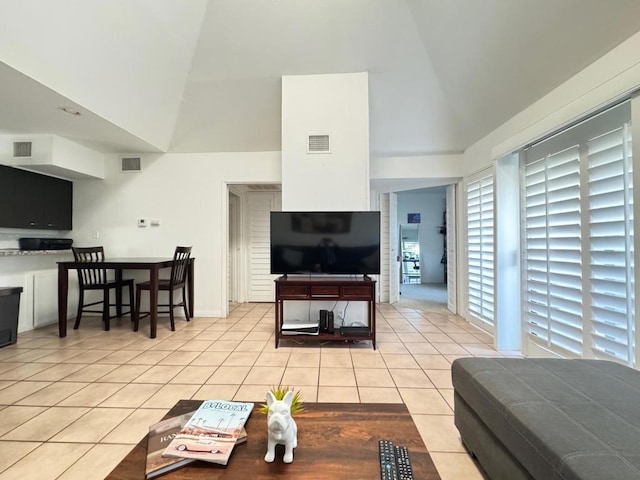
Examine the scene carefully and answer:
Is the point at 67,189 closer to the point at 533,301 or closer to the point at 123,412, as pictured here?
the point at 123,412

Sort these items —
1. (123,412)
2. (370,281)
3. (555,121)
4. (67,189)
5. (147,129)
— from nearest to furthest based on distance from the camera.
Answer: (123,412) < (555,121) < (370,281) < (147,129) < (67,189)

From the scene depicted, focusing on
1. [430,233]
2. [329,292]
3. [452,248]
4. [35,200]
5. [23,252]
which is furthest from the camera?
[430,233]

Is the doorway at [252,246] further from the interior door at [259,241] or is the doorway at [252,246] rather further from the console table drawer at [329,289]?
the console table drawer at [329,289]

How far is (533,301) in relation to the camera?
2.64 metres

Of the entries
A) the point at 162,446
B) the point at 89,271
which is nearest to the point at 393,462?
the point at 162,446

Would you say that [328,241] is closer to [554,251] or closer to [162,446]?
[554,251]

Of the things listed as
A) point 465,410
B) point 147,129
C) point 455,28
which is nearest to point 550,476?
point 465,410

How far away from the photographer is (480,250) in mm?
3562

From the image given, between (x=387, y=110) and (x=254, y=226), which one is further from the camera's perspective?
(x=254, y=226)

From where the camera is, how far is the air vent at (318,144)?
10.6ft

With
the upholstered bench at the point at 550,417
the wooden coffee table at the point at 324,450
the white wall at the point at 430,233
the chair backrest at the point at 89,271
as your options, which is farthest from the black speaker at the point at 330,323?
the white wall at the point at 430,233

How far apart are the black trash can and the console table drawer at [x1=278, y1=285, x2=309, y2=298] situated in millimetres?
2905

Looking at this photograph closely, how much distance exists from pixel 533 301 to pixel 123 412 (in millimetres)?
3397

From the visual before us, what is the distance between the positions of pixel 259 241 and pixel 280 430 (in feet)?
14.7
